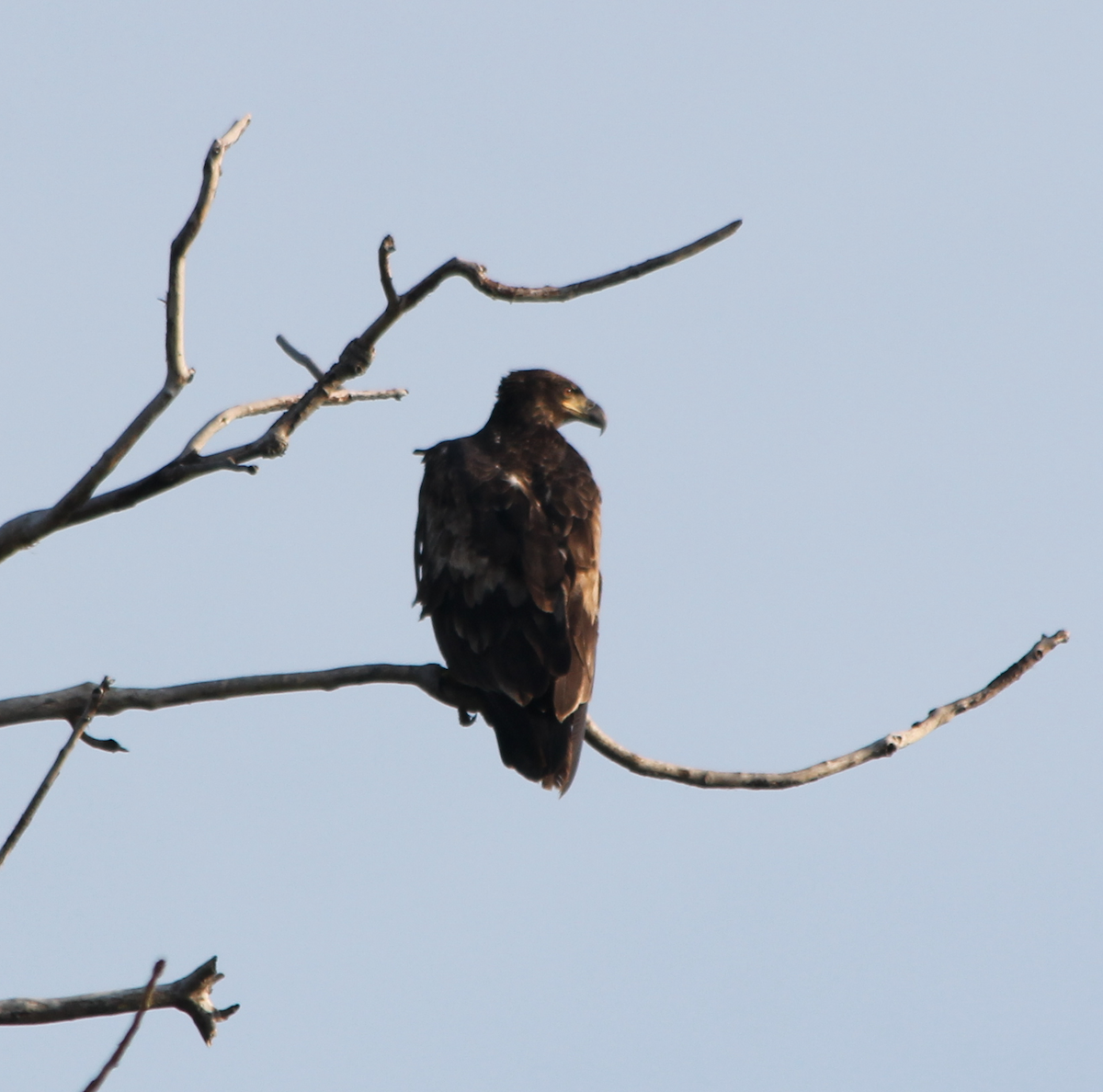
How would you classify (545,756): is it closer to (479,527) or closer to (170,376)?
(479,527)

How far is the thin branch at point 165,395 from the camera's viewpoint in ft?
15.8

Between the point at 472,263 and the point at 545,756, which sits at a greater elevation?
the point at 472,263

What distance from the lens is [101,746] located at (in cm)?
533

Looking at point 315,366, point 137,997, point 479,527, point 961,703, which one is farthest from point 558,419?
point 137,997

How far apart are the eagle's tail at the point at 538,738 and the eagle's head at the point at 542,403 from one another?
2.63 m

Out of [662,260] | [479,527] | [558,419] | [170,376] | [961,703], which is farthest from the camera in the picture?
[558,419]

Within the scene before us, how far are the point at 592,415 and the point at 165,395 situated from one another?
428 cm

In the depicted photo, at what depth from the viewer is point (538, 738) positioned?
620 cm

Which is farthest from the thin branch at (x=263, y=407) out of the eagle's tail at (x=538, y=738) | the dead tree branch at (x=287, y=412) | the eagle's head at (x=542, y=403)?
the eagle's head at (x=542, y=403)

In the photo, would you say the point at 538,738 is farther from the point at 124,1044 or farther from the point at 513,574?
the point at 124,1044

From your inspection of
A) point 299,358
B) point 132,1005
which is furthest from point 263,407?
point 132,1005

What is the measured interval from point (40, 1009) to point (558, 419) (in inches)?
210

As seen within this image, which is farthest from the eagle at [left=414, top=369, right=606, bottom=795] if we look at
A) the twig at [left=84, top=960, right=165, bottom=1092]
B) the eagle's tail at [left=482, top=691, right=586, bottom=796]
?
the twig at [left=84, top=960, right=165, bottom=1092]

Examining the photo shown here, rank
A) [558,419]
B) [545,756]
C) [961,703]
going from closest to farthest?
[961,703]
[545,756]
[558,419]
